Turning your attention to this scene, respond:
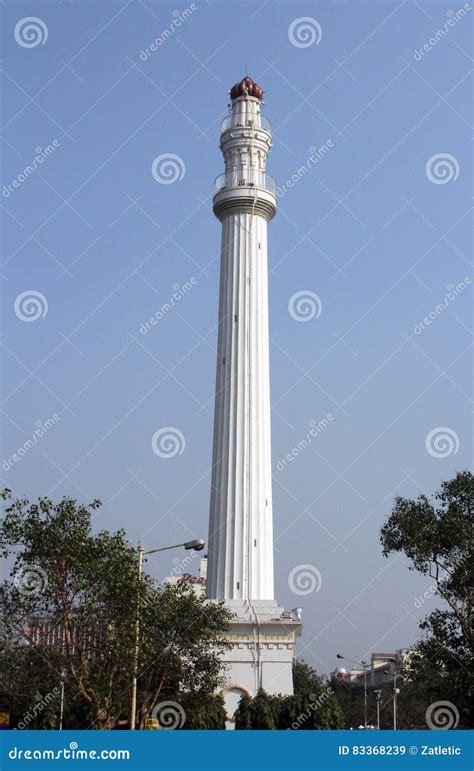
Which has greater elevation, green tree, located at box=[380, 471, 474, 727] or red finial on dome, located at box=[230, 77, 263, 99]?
red finial on dome, located at box=[230, 77, 263, 99]

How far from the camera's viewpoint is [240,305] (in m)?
45.2

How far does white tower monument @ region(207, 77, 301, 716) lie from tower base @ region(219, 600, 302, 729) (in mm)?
46

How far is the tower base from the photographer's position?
39250 mm

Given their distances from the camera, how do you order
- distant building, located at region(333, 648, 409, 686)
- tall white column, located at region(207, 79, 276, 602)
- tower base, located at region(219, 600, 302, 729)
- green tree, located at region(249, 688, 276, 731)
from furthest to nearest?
distant building, located at region(333, 648, 409, 686) → tall white column, located at region(207, 79, 276, 602) → tower base, located at region(219, 600, 302, 729) → green tree, located at region(249, 688, 276, 731)

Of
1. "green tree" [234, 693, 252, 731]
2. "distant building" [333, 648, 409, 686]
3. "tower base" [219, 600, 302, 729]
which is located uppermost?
"distant building" [333, 648, 409, 686]

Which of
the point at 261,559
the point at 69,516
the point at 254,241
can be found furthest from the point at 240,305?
the point at 69,516

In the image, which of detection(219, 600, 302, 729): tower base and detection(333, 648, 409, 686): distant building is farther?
detection(333, 648, 409, 686): distant building

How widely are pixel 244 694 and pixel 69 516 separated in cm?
1639

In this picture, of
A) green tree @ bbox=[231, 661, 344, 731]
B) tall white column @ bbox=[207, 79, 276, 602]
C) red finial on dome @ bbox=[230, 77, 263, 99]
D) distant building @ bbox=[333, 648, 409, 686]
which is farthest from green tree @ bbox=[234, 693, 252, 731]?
distant building @ bbox=[333, 648, 409, 686]

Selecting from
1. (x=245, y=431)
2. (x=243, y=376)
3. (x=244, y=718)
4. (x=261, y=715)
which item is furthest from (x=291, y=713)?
(x=243, y=376)

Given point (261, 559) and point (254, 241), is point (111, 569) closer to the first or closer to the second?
point (261, 559)

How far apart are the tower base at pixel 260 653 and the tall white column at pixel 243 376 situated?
144 cm

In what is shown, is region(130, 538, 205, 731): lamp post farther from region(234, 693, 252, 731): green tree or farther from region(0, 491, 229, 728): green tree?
region(234, 693, 252, 731): green tree

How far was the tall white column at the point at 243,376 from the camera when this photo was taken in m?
41.6
